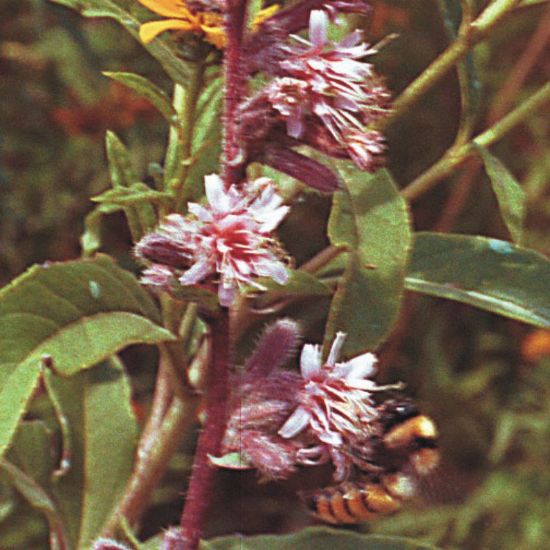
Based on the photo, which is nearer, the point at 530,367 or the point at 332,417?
the point at 332,417

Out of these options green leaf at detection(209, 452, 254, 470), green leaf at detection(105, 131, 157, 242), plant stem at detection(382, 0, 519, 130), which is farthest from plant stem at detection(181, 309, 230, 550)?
plant stem at detection(382, 0, 519, 130)

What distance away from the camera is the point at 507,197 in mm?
736

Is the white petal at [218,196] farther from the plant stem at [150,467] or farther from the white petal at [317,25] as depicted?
the plant stem at [150,467]

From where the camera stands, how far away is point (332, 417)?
0.63 meters

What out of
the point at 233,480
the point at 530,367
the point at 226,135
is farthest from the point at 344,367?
the point at 530,367

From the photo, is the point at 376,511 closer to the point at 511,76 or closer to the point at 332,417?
the point at 332,417

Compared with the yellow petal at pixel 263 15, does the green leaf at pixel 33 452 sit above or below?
below

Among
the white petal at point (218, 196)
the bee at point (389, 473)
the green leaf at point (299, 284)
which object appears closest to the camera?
the white petal at point (218, 196)

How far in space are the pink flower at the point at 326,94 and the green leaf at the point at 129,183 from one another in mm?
144

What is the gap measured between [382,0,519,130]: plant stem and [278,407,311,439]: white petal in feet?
0.72

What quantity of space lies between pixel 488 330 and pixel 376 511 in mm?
1117

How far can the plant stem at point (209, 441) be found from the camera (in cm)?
62

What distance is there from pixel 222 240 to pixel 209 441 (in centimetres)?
12

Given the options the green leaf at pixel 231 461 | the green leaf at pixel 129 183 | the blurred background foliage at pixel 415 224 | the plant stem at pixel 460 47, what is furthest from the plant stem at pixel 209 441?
the blurred background foliage at pixel 415 224
